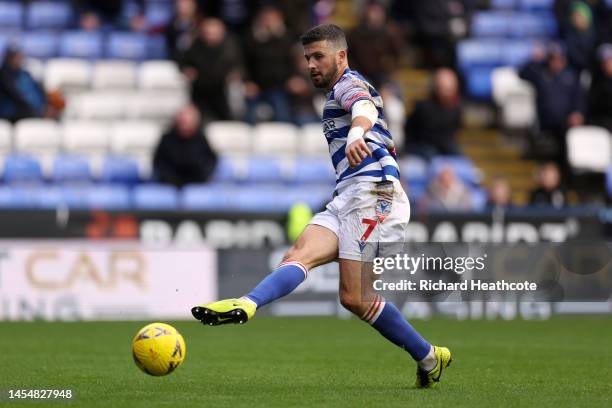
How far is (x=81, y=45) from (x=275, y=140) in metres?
3.58

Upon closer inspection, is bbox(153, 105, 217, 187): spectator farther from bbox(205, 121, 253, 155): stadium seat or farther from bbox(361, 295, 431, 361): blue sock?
bbox(361, 295, 431, 361): blue sock

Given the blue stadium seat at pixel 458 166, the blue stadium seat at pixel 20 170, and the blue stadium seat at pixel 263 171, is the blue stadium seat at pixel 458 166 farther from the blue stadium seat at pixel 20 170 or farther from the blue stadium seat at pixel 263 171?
the blue stadium seat at pixel 20 170

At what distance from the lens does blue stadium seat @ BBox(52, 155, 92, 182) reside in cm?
1766

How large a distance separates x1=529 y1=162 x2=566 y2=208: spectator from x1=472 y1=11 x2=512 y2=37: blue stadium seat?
4394mm

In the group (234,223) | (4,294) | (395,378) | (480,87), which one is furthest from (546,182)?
(395,378)

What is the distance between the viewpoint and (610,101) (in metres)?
20.1

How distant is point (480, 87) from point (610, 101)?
204cm

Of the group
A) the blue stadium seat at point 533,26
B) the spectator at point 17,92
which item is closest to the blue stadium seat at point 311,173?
the spectator at point 17,92

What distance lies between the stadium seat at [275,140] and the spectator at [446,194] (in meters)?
2.46

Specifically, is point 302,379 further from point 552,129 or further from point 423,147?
point 552,129

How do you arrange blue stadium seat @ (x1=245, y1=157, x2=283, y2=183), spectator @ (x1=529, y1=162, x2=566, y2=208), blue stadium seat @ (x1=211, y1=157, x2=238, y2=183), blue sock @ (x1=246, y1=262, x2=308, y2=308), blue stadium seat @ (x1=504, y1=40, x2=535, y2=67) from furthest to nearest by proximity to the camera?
blue stadium seat @ (x1=504, y1=40, x2=535, y2=67), blue stadium seat @ (x1=245, y1=157, x2=283, y2=183), blue stadium seat @ (x1=211, y1=157, x2=238, y2=183), spectator @ (x1=529, y1=162, x2=566, y2=208), blue sock @ (x1=246, y1=262, x2=308, y2=308)

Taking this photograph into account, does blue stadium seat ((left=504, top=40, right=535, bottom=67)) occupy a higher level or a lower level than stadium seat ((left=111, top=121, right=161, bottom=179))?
higher

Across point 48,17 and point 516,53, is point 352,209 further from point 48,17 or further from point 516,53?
point 516,53

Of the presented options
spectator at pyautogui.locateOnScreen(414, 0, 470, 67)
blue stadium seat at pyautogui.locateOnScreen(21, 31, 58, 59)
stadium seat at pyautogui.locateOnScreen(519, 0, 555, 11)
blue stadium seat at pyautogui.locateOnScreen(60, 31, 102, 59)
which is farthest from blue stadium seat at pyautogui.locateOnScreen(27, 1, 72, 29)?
stadium seat at pyautogui.locateOnScreen(519, 0, 555, 11)
